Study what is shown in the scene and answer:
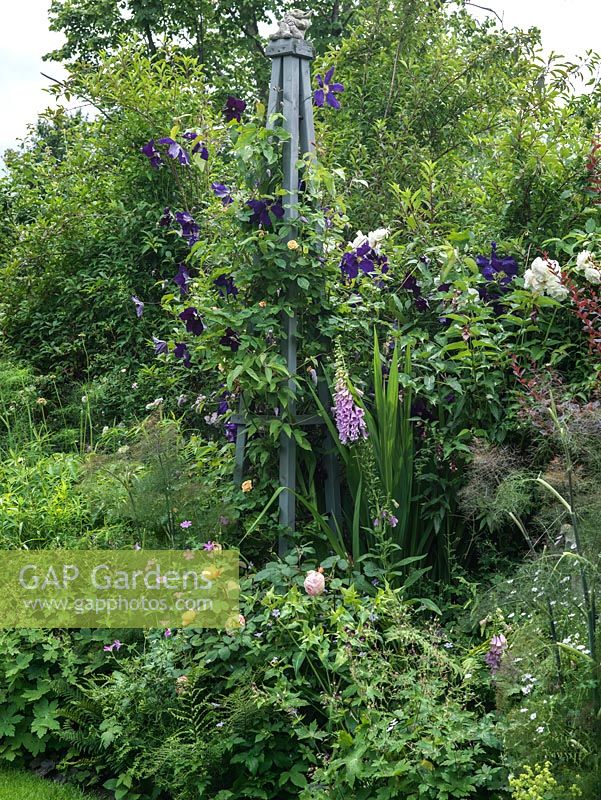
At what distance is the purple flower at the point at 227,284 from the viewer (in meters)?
3.73

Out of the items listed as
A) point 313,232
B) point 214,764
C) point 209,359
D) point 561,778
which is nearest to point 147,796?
point 214,764

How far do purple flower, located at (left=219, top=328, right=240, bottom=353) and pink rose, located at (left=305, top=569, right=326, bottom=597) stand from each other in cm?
108

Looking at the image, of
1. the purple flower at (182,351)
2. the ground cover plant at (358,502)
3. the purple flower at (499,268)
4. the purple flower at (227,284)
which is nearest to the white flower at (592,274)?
the ground cover plant at (358,502)

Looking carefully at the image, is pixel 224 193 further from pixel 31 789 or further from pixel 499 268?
pixel 31 789

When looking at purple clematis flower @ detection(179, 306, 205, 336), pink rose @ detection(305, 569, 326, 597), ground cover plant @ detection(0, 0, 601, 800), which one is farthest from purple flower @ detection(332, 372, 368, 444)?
purple clematis flower @ detection(179, 306, 205, 336)

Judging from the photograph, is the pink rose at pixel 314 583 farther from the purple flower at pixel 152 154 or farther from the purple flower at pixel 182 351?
the purple flower at pixel 152 154

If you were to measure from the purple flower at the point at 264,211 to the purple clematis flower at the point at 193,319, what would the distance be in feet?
1.64

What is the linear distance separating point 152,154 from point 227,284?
2028 millimetres

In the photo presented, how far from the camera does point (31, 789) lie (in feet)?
10.3

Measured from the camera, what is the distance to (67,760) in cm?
324

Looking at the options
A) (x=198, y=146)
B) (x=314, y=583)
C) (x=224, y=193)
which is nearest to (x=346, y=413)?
(x=314, y=583)

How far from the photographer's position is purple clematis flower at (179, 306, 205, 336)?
392cm

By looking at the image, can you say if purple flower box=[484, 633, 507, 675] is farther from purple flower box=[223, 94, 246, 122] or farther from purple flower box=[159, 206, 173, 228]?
purple flower box=[159, 206, 173, 228]

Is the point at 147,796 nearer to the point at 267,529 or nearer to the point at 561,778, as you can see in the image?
the point at 267,529
